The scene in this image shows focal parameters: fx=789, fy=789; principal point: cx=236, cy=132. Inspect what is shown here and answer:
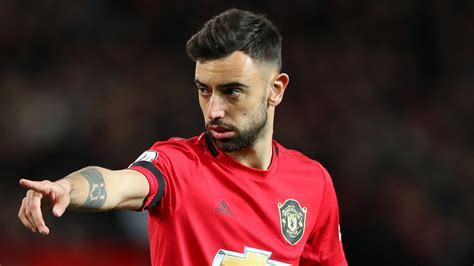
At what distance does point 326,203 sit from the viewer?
3.82m

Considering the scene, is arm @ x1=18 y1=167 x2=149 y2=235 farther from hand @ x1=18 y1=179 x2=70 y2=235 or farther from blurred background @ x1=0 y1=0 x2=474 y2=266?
blurred background @ x1=0 y1=0 x2=474 y2=266

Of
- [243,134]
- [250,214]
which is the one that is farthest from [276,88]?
[250,214]

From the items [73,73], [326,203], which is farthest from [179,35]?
[326,203]

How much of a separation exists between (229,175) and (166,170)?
36 cm

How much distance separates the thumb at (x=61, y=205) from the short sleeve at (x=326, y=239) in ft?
5.31

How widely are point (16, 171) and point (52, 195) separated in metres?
4.47

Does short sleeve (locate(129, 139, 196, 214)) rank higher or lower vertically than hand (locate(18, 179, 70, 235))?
lower

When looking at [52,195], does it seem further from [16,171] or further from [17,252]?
[16,171]

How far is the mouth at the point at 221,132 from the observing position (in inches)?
132

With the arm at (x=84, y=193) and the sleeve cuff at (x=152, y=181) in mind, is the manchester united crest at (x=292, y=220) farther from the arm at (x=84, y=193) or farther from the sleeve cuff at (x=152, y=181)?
the arm at (x=84, y=193)

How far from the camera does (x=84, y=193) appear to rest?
8.65 ft


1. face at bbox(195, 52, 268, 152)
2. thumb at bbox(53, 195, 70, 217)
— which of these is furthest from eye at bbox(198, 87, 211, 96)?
thumb at bbox(53, 195, 70, 217)

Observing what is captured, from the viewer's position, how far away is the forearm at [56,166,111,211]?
257cm

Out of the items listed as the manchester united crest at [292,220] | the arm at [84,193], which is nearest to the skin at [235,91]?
the manchester united crest at [292,220]
